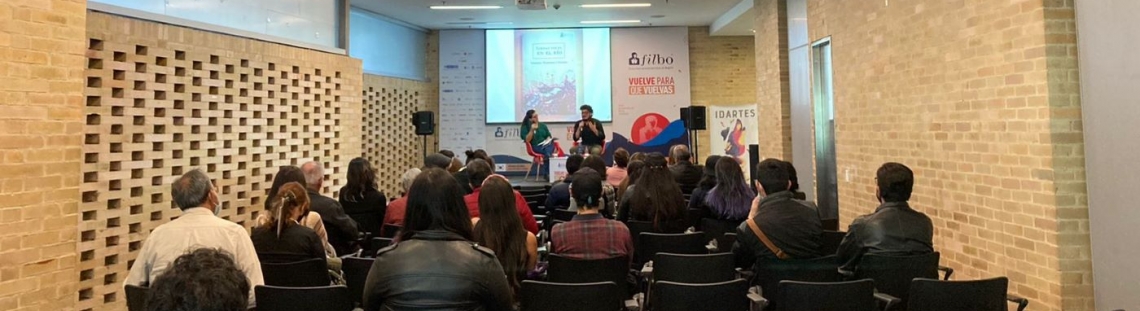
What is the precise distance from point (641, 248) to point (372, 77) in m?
9.10

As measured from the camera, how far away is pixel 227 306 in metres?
1.50

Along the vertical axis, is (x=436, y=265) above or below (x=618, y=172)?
below

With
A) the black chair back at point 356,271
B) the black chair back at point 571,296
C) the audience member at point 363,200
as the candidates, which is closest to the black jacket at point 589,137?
the audience member at point 363,200

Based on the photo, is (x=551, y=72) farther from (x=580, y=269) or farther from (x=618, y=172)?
(x=580, y=269)

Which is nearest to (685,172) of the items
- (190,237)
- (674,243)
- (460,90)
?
(674,243)

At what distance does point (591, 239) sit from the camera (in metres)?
3.74

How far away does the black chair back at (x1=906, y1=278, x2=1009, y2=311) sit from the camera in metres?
2.92

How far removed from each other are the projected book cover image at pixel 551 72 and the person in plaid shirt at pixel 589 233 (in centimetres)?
1062

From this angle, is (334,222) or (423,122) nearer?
(334,222)

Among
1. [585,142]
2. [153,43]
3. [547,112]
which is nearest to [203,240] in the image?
[153,43]

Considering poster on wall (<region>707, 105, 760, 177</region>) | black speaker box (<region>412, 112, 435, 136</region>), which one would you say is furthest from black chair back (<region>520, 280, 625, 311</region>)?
poster on wall (<region>707, 105, 760, 177</region>)

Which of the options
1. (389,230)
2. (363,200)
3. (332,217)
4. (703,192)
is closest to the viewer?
(332,217)

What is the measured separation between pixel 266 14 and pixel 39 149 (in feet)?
14.8

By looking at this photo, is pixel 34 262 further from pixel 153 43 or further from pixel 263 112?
pixel 263 112
